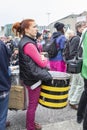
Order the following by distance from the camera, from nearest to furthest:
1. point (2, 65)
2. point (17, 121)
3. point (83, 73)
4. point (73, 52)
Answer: point (2, 65)
point (83, 73)
point (17, 121)
point (73, 52)

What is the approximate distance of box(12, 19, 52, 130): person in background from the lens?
13.2ft

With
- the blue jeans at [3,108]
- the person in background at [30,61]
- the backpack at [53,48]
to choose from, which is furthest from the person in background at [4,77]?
the backpack at [53,48]

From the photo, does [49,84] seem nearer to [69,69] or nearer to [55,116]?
[69,69]

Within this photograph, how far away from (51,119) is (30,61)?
1.39 metres

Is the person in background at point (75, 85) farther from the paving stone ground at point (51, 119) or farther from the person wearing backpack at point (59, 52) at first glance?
the person wearing backpack at point (59, 52)

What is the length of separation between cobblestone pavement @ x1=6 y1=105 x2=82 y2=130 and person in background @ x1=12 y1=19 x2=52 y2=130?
1.38ft

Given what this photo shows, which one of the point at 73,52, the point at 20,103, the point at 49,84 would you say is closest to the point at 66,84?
the point at 49,84

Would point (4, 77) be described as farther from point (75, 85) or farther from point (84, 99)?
point (75, 85)

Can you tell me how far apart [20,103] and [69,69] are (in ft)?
2.93

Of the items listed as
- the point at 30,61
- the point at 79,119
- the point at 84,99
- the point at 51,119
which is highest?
the point at 30,61

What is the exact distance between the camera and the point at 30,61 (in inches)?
159

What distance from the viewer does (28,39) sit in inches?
162

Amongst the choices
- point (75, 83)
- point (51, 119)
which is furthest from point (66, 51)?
point (51, 119)

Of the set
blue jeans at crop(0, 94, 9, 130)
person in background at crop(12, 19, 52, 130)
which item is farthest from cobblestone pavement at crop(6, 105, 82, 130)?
blue jeans at crop(0, 94, 9, 130)
